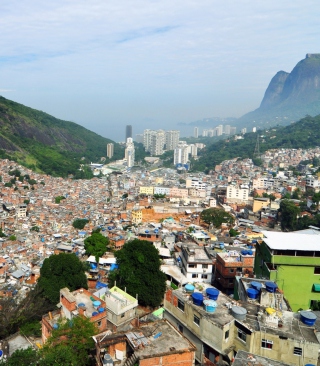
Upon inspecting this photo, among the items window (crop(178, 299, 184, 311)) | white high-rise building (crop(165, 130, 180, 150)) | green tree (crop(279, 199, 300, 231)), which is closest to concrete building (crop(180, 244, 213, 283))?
window (crop(178, 299, 184, 311))

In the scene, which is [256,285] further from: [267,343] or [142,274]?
[142,274]

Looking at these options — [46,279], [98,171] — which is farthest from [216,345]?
[98,171]

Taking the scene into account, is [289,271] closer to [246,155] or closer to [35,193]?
[35,193]

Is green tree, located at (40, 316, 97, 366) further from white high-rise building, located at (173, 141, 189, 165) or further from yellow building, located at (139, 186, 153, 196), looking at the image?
white high-rise building, located at (173, 141, 189, 165)

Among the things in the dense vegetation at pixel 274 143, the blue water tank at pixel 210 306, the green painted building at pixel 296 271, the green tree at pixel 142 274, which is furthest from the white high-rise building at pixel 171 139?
the blue water tank at pixel 210 306

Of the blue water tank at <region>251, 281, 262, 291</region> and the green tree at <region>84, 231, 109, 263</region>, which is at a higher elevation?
the blue water tank at <region>251, 281, 262, 291</region>
